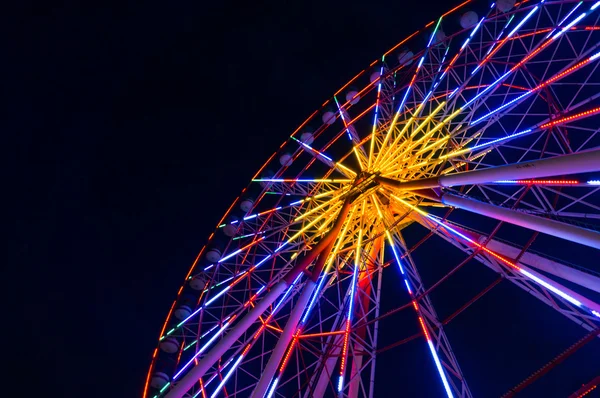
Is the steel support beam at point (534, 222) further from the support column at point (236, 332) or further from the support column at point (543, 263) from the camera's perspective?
the support column at point (236, 332)

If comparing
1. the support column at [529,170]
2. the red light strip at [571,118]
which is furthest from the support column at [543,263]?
the red light strip at [571,118]

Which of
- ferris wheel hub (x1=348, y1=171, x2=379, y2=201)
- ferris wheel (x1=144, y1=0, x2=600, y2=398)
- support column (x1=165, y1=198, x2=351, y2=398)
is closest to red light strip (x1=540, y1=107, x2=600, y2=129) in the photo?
ferris wheel (x1=144, y1=0, x2=600, y2=398)

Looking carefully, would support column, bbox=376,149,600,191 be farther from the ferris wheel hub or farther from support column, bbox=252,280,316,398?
support column, bbox=252,280,316,398

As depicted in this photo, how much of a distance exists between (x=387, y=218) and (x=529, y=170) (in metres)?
5.56

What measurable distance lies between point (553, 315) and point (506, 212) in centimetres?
1258

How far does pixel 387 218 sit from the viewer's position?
38.3 feet

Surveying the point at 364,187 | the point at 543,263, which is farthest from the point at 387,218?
the point at 543,263

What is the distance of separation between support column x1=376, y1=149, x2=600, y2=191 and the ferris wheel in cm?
4

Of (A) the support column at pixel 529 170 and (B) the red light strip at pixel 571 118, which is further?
(B) the red light strip at pixel 571 118

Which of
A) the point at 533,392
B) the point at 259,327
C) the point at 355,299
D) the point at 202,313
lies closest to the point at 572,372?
the point at 533,392

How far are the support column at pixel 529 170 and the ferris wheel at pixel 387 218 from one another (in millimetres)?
38

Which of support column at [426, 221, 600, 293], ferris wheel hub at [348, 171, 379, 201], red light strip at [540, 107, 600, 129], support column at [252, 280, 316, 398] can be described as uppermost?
ferris wheel hub at [348, 171, 379, 201]

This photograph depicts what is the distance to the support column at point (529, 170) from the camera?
5.23 metres

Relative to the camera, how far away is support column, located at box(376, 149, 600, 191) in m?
5.23
